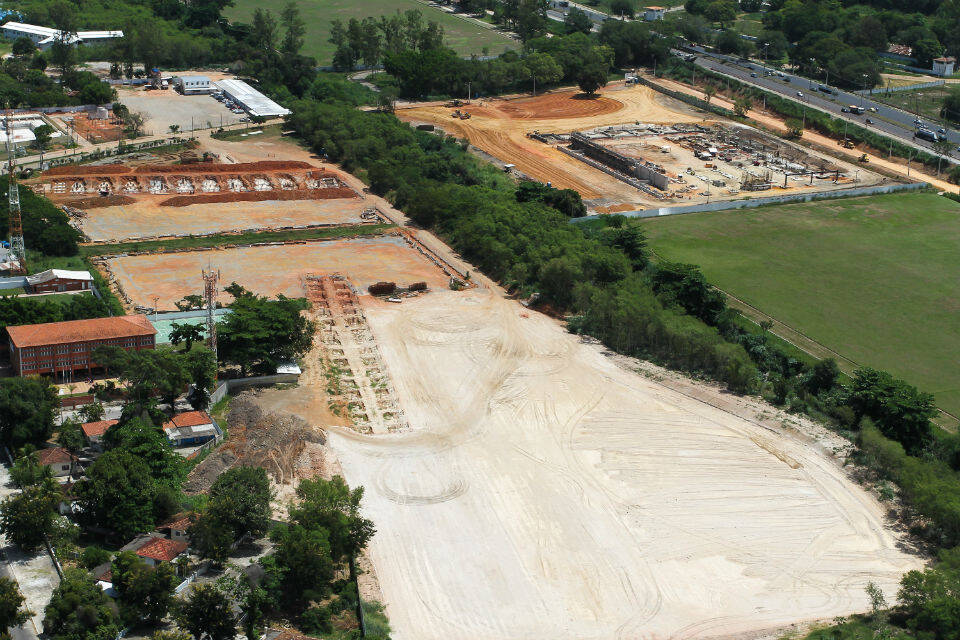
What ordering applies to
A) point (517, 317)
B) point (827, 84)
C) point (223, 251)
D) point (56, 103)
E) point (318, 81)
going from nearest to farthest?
point (517, 317) → point (223, 251) → point (56, 103) → point (318, 81) → point (827, 84)

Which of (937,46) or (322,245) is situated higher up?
(937,46)

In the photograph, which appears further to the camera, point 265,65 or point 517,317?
point 265,65

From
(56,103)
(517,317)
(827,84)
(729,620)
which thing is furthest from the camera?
(827,84)

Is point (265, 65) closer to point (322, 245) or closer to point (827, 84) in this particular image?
point (322, 245)

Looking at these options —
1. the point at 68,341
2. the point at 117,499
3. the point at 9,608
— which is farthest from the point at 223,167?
the point at 9,608

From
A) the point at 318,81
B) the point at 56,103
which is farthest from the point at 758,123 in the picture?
the point at 56,103

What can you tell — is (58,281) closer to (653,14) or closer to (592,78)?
(592,78)

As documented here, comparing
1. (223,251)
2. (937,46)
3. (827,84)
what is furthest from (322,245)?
(937,46)
